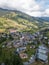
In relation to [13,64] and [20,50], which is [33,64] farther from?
[20,50]

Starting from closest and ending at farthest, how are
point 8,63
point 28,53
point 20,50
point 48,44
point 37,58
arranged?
point 8,63, point 37,58, point 28,53, point 20,50, point 48,44

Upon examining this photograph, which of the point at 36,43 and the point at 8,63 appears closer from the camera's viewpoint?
the point at 8,63

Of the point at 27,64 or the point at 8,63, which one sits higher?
the point at 8,63

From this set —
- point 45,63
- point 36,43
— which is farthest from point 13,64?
point 36,43

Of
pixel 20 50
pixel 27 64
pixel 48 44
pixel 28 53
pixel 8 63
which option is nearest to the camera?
pixel 8 63

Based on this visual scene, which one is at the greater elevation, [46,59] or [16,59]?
[16,59]

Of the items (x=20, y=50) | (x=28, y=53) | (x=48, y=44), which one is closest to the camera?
(x=28, y=53)

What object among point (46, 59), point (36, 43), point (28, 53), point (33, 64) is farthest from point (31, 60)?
point (36, 43)

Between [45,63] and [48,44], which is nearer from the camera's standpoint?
[45,63]

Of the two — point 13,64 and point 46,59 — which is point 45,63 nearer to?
point 46,59
